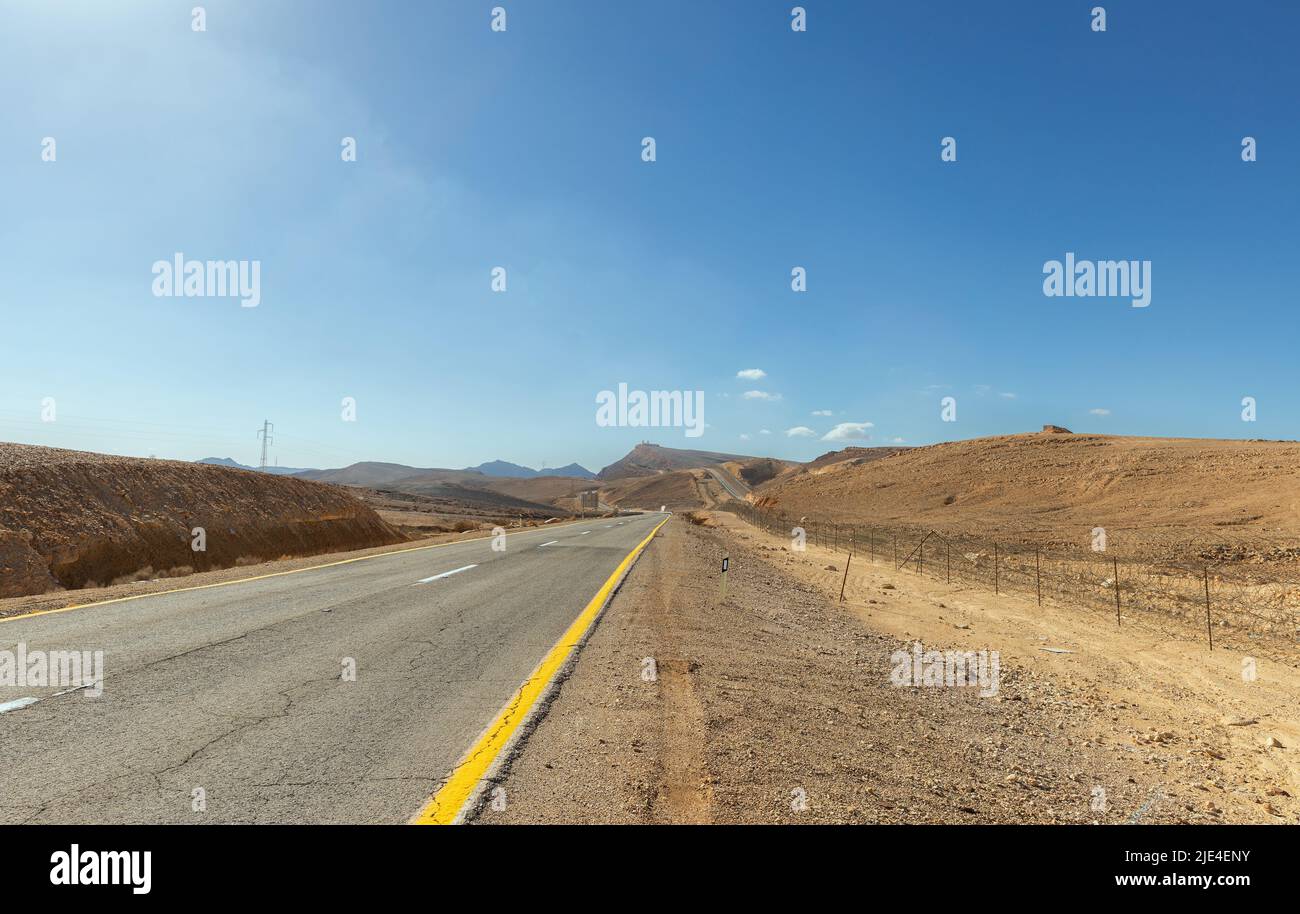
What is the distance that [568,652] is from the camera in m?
7.67

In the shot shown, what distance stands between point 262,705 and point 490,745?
231 cm

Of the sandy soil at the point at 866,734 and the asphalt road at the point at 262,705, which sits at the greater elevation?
the asphalt road at the point at 262,705

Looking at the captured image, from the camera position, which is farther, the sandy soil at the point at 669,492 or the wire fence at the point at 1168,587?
the sandy soil at the point at 669,492

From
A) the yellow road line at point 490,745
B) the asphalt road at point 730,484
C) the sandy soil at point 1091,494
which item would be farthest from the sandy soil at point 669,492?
the yellow road line at point 490,745

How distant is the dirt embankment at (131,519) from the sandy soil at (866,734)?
697 inches

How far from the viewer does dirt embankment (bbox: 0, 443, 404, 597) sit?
59.7ft

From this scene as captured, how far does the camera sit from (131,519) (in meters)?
22.2

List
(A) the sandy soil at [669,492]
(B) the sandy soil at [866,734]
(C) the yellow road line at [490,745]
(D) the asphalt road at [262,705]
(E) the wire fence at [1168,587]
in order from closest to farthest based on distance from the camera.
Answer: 1. (C) the yellow road line at [490,745]
2. (D) the asphalt road at [262,705]
3. (B) the sandy soil at [866,734]
4. (E) the wire fence at [1168,587]
5. (A) the sandy soil at [669,492]

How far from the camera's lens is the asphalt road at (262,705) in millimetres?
3600

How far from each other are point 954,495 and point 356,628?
6878 cm

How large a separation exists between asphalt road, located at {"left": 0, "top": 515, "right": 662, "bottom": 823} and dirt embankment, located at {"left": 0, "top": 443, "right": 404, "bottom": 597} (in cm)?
1151

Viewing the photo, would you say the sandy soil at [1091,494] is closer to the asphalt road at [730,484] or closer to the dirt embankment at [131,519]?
the dirt embankment at [131,519]
